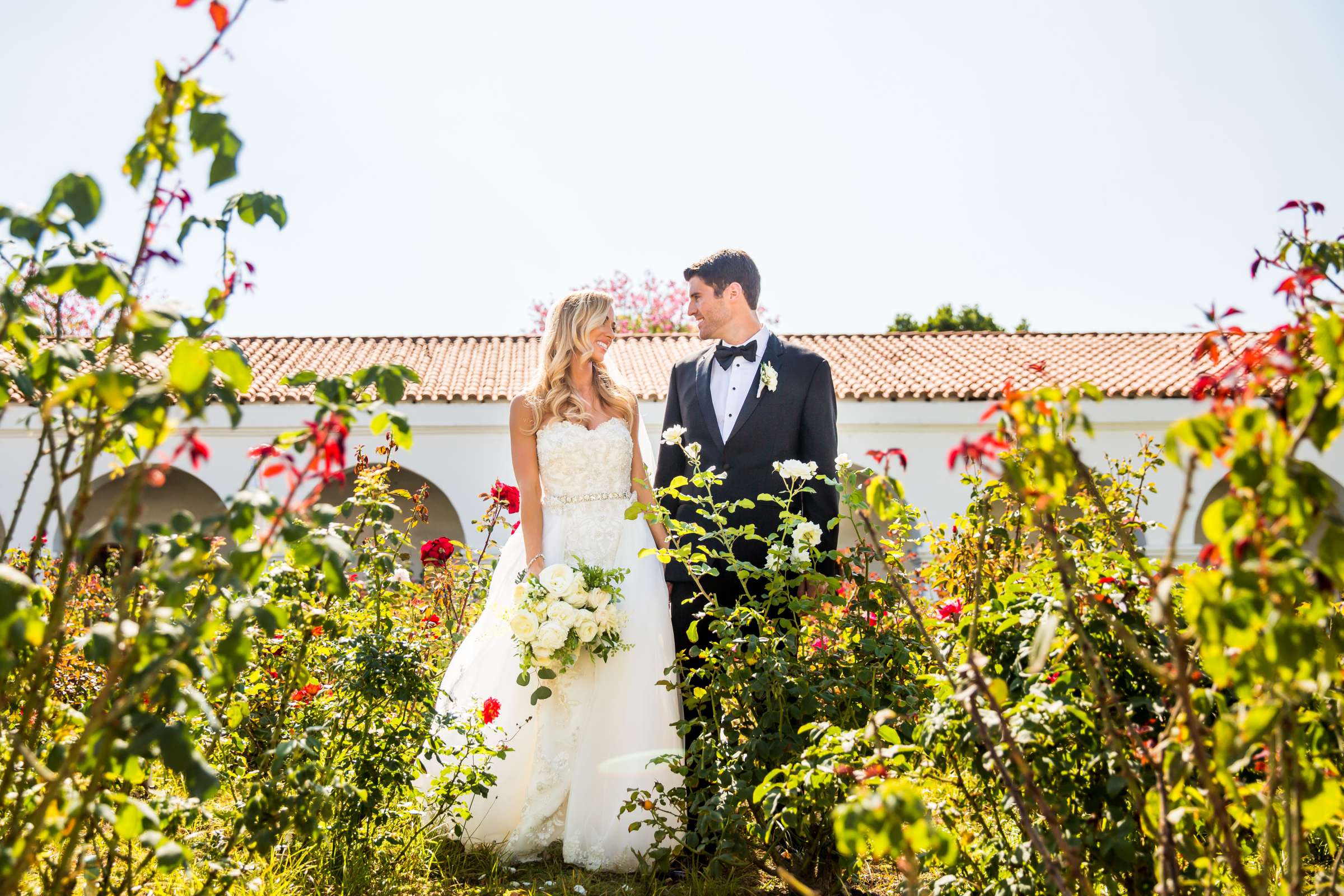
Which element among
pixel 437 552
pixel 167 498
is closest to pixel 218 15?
pixel 437 552

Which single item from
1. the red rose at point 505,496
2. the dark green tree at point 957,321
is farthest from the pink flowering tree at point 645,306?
the red rose at point 505,496

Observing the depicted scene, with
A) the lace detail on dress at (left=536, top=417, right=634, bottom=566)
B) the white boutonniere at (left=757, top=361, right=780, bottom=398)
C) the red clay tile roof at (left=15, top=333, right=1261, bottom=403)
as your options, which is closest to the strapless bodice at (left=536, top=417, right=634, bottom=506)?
the lace detail on dress at (left=536, top=417, right=634, bottom=566)

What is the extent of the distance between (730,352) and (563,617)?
1.31 metres

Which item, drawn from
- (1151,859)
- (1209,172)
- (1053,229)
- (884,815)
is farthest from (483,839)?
(1053,229)

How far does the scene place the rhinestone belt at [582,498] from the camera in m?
3.86

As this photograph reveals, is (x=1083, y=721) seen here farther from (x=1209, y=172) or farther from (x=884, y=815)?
(x=1209, y=172)

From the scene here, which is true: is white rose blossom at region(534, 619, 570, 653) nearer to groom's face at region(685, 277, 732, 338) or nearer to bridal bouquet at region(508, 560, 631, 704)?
bridal bouquet at region(508, 560, 631, 704)

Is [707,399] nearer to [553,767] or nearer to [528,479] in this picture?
[528,479]

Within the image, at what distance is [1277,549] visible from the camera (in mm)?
1067

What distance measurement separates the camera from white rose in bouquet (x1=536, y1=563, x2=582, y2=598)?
3287 mm

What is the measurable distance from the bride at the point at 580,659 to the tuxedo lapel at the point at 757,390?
44 centimetres

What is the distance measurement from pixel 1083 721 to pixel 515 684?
2.26 metres

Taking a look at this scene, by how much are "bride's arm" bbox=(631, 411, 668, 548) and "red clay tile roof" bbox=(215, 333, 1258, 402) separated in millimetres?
11583

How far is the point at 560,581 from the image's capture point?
10.8 feet
